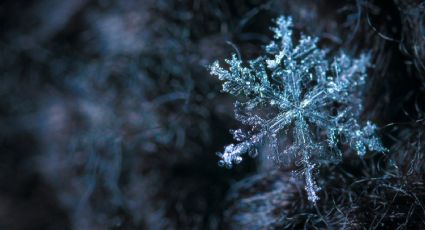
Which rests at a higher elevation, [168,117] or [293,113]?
[168,117]

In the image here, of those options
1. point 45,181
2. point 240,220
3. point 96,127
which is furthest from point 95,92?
point 240,220

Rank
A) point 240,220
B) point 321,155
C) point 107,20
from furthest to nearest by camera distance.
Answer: point 107,20 < point 240,220 < point 321,155

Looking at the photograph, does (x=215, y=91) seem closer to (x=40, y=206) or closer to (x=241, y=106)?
(x=241, y=106)

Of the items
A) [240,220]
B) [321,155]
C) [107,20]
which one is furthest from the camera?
[107,20]

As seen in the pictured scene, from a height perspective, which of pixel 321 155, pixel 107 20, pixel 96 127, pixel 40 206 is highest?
pixel 107 20
